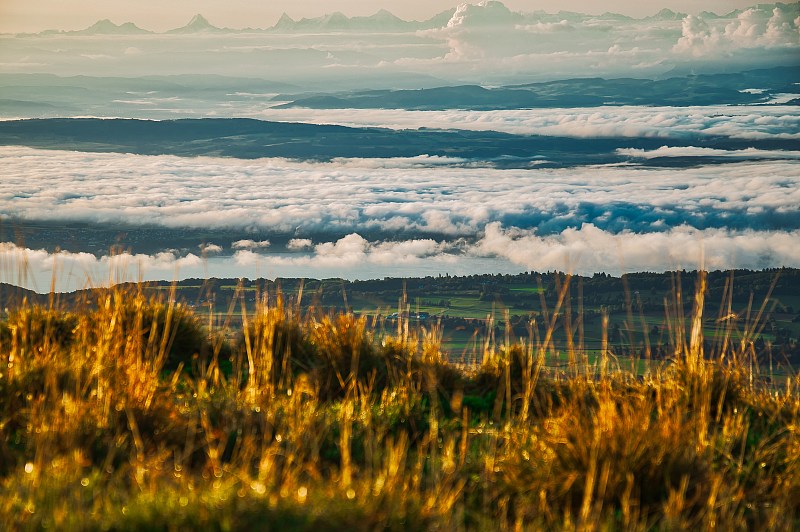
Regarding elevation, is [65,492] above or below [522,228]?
above

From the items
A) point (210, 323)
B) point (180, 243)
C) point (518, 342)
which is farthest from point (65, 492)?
point (180, 243)

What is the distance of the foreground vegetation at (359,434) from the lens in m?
4.98

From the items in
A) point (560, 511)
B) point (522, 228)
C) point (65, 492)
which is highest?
point (65, 492)

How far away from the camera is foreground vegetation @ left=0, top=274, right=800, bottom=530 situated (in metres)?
4.98

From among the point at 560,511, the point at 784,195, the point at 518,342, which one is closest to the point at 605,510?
the point at 560,511

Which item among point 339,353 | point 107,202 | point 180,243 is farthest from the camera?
point 107,202

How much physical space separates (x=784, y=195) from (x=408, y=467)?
539ft

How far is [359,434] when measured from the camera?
7492 mm

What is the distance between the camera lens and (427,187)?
171375mm

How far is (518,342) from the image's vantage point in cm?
995

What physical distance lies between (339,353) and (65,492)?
4243mm

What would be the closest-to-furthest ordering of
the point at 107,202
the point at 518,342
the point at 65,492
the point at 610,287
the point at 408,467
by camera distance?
the point at 65,492
the point at 408,467
the point at 518,342
the point at 610,287
the point at 107,202

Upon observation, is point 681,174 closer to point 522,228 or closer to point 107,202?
point 522,228

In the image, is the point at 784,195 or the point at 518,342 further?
the point at 784,195
